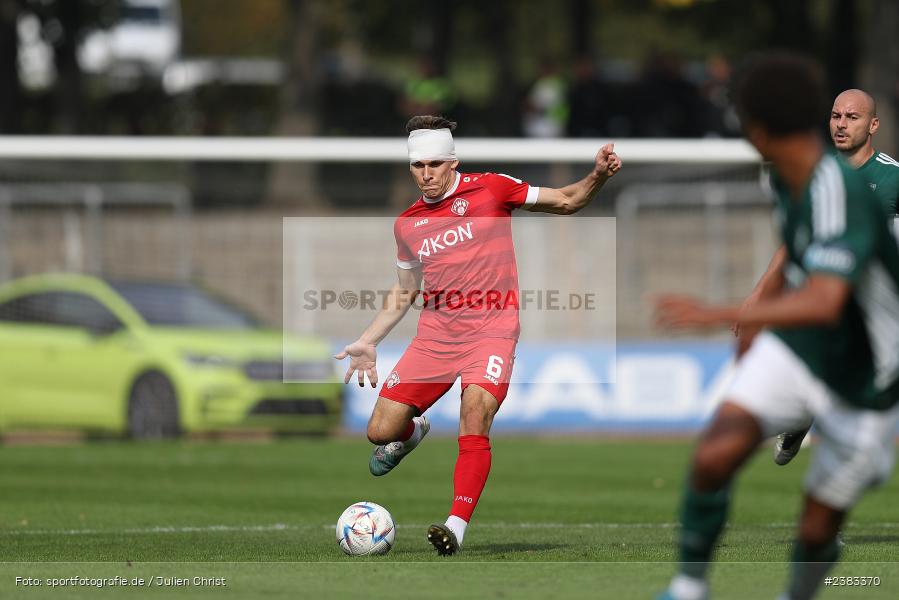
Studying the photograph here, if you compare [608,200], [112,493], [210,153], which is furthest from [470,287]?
[608,200]

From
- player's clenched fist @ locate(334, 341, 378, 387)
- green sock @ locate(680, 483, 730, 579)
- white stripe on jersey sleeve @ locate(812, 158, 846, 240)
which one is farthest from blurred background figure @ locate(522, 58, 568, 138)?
white stripe on jersey sleeve @ locate(812, 158, 846, 240)

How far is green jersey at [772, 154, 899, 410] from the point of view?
6.00 m

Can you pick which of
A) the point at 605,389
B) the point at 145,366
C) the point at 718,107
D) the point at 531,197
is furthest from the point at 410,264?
the point at 718,107

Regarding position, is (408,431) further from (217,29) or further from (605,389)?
(217,29)

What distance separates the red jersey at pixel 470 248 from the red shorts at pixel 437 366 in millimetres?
89

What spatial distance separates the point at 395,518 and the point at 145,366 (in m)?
8.45

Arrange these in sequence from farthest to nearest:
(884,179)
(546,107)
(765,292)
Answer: (546,107) < (884,179) < (765,292)

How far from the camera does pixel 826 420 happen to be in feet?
20.3

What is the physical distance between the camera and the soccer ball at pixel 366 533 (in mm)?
9211

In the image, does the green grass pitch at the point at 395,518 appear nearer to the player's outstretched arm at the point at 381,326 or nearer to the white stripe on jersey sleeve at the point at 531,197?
the player's outstretched arm at the point at 381,326

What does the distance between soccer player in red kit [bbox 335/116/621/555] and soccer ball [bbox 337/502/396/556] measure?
73cm

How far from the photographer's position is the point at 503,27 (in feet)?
124

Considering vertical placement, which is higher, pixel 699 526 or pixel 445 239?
pixel 445 239

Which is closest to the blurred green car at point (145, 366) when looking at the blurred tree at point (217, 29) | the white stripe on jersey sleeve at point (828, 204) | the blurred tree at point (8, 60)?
the blurred tree at point (8, 60)
